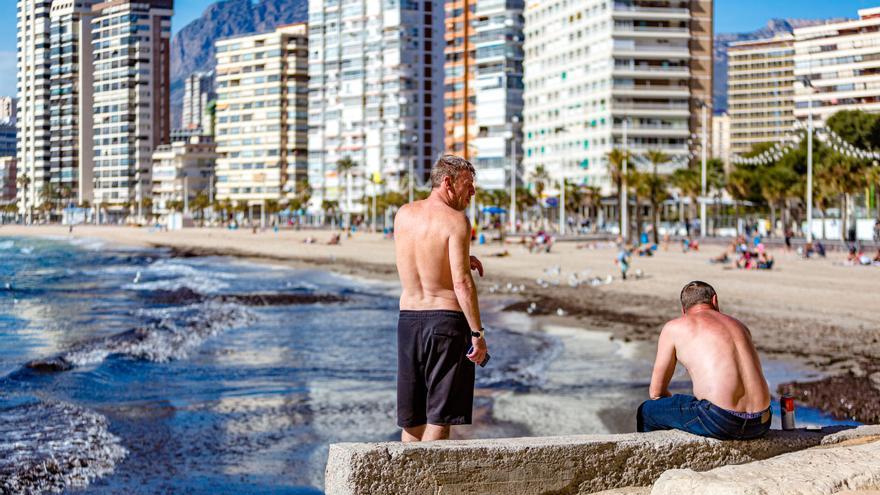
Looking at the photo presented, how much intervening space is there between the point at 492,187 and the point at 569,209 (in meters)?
16.7

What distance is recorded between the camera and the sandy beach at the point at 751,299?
1516 centimetres

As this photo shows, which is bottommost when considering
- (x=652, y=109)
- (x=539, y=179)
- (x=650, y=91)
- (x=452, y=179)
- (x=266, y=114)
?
(x=452, y=179)

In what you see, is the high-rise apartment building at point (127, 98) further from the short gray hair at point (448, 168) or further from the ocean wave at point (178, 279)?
the short gray hair at point (448, 168)

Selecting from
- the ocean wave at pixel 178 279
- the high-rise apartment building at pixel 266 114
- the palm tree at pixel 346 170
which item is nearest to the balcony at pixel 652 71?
the palm tree at pixel 346 170

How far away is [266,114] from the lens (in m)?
151

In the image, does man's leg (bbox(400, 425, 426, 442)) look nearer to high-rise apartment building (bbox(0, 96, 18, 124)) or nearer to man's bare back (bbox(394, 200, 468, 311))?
man's bare back (bbox(394, 200, 468, 311))

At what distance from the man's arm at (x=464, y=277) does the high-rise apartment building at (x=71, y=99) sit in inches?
7306

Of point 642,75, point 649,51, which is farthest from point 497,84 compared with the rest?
point 649,51

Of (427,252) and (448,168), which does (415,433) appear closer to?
(427,252)

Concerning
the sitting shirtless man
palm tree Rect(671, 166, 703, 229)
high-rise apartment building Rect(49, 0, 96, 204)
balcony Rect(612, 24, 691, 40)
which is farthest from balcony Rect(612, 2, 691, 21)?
high-rise apartment building Rect(49, 0, 96, 204)

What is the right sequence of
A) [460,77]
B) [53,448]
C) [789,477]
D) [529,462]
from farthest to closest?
1. [460,77]
2. [53,448]
3. [529,462]
4. [789,477]

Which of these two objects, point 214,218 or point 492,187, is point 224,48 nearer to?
point 214,218

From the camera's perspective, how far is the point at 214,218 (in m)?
155

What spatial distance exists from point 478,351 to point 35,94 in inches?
7816
